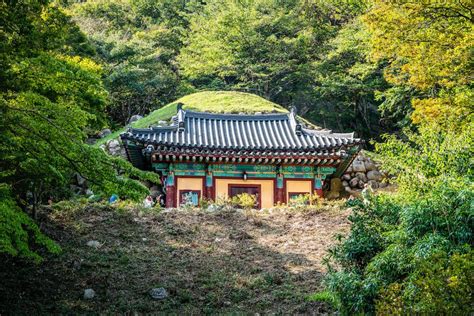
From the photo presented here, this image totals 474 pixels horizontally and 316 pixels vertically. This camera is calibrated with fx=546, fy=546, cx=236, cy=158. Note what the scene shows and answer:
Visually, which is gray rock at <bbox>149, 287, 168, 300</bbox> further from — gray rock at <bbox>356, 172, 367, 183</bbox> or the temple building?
gray rock at <bbox>356, 172, 367, 183</bbox>

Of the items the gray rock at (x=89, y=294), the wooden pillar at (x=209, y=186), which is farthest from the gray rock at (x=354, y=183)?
the gray rock at (x=89, y=294)

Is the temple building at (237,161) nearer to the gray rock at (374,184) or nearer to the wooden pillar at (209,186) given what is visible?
the wooden pillar at (209,186)

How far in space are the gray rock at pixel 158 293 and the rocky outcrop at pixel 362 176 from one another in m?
14.4

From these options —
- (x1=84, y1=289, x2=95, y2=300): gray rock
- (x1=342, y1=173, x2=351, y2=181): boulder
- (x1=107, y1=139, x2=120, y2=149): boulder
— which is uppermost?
(x1=107, y1=139, x2=120, y2=149): boulder

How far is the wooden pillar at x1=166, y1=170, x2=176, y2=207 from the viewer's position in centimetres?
1734

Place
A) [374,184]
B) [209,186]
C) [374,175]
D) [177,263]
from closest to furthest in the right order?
[177,263] < [209,186] < [374,184] < [374,175]

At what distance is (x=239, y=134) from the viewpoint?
1930 centimetres

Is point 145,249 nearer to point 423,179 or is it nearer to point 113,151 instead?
point 423,179

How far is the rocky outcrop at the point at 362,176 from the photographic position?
22.8m

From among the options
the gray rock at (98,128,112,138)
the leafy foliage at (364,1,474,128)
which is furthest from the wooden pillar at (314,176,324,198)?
the gray rock at (98,128,112,138)

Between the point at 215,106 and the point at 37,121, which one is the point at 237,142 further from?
the point at 37,121

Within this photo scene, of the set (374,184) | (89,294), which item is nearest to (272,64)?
(374,184)

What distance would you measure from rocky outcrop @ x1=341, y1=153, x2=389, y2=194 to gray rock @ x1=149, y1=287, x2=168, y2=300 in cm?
1436

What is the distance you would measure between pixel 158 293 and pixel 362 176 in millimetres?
15547
